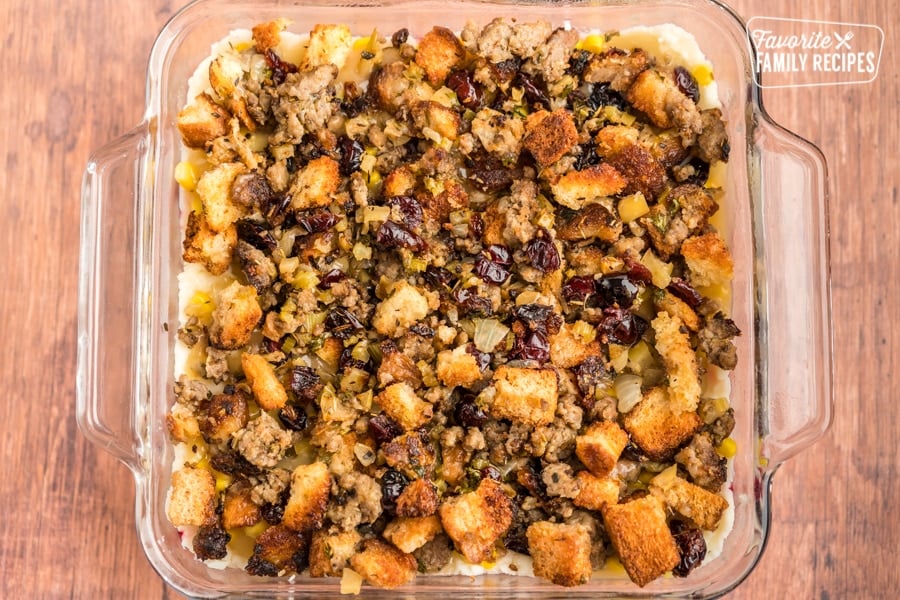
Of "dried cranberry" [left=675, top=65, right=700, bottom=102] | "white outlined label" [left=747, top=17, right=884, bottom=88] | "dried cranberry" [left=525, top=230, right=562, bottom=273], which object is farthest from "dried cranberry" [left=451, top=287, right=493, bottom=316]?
"white outlined label" [left=747, top=17, right=884, bottom=88]

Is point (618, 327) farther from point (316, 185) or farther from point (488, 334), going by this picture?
point (316, 185)

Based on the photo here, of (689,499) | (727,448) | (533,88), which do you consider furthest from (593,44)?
(689,499)

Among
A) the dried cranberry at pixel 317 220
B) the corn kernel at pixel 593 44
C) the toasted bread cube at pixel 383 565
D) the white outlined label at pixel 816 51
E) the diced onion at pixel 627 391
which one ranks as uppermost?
the white outlined label at pixel 816 51

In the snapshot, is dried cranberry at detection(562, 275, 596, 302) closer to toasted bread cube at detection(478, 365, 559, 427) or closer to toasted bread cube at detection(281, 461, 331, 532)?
toasted bread cube at detection(478, 365, 559, 427)

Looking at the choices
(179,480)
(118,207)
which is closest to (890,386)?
(179,480)

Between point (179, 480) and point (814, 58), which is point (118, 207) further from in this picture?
point (814, 58)

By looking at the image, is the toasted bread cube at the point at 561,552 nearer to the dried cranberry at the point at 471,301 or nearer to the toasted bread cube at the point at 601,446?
the toasted bread cube at the point at 601,446

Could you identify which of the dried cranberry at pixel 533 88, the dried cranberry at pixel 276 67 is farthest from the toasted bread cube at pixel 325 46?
the dried cranberry at pixel 533 88

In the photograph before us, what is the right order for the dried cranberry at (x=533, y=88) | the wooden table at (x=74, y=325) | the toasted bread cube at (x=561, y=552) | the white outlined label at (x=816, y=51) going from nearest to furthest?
the toasted bread cube at (x=561, y=552), the dried cranberry at (x=533, y=88), the wooden table at (x=74, y=325), the white outlined label at (x=816, y=51)
